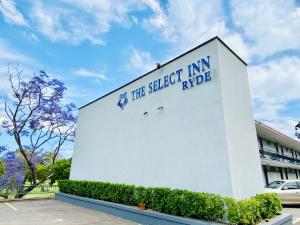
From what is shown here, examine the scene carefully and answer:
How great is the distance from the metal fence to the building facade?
1521cm

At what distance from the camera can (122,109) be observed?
11.5 meters

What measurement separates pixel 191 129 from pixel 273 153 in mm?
19023

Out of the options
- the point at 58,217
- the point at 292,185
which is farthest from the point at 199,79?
the point at 292,185

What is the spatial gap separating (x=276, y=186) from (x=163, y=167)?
862 cm

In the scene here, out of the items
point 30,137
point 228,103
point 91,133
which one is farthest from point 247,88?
point 30,137

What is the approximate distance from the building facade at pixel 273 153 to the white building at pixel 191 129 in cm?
943

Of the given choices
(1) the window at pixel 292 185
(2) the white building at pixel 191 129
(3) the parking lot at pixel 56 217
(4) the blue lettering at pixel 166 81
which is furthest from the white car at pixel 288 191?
(3) the parking lot at pixel 56 217

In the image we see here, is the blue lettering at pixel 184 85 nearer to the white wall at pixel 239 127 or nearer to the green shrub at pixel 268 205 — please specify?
the white wall at pixel 239 127

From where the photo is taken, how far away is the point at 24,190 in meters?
16.1

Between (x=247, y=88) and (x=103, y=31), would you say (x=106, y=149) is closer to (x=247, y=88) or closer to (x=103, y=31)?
(x=103, y=31)

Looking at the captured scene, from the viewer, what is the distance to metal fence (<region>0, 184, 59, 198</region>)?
51.6 feet

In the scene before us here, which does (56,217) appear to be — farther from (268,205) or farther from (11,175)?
(11,175)

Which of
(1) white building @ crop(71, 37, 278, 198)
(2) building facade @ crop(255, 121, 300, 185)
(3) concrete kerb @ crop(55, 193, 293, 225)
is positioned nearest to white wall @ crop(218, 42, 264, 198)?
(1) white building @ crop(71, 37, 278, 198)

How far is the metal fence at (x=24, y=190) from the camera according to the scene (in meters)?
15.7
